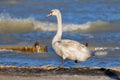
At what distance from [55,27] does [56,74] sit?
15952mm

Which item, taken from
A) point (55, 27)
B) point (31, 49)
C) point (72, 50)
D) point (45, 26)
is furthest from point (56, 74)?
point (45, 26)

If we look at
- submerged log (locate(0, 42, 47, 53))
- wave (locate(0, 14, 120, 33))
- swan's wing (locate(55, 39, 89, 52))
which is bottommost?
submerged log (locate(0, 42, 47, 53))

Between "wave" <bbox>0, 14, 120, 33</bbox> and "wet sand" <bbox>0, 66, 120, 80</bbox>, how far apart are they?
1379cm

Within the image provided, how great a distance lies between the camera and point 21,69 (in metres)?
15.7

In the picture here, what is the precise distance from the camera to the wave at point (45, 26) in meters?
29.9

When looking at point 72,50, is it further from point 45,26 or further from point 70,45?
point 45,26

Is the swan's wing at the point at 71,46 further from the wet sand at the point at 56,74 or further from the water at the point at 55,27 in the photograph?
the water at the point at 55,27

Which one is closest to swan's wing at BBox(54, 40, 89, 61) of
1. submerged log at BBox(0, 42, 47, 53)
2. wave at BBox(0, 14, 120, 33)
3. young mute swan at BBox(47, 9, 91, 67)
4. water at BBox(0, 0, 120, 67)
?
young mute swan at BBox(47, 9, 91, 67)

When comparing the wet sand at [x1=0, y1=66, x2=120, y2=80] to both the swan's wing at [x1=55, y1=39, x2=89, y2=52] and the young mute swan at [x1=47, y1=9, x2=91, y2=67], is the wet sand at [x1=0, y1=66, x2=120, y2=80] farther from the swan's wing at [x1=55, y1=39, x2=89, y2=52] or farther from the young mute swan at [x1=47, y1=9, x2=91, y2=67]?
the swan's wing at [x1=55, y1=39, x2=89, y2=52]

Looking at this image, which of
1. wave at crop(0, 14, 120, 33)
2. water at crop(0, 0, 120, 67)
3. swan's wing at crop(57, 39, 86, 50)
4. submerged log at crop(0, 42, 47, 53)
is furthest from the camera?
wave at crop(0, 14, 120, 33)

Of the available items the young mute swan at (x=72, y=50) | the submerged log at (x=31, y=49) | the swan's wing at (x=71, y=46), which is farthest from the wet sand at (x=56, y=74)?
the submerged log at (x=31, y=49)

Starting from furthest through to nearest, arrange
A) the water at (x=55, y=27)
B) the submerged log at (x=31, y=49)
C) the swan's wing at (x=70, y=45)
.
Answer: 1. the submerged log at (x=31, y=49)
2. the water at (x=55, y=27)
3. the swan's wing at (x=70, y=45)

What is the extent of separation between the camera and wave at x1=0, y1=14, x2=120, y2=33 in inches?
1177

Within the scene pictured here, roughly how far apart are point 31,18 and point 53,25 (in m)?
3.43
